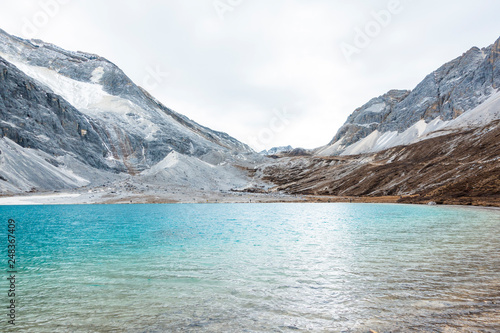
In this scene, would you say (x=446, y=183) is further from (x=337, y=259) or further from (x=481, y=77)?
(x=481, y=77)

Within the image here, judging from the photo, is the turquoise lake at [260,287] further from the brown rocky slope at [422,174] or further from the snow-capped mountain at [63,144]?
the snow-capped mountain at [63,144]

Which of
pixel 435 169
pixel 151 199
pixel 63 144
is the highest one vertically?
pixel 63 144

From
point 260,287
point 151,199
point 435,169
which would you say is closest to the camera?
point 260,287

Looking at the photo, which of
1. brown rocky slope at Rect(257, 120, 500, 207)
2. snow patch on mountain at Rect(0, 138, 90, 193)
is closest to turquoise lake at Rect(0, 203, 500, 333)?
brown rocky slope at Rect(257, 120, 500, 207)

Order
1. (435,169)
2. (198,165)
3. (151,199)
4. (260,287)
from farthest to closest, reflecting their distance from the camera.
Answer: (198,165)
(435,169)
(151,199)
(260,287)

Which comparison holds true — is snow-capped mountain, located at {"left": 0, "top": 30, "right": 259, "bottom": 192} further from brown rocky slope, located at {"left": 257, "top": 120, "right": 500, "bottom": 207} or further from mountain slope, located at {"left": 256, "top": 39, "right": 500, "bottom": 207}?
brown rocky slope, located at {"left": 257, "top": 120, "right": 500, "bottom": 207}

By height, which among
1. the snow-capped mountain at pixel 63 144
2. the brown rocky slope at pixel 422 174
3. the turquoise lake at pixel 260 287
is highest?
the snow-capped mountain at pixel 63 144

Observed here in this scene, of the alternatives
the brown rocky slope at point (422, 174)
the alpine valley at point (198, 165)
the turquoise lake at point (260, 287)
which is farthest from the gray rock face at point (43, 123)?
the turquoise lake at point (260, 287)

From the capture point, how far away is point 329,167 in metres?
156

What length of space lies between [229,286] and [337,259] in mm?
7030

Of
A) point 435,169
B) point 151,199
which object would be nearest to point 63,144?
point 151,199

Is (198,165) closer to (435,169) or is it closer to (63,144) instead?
(63,144)

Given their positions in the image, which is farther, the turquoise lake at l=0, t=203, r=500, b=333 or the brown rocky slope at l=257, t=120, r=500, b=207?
the brown rocky slope at l=257, t=120, r=500, b=207

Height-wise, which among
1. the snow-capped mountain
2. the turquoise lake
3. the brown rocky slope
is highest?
the snow-capped mountain
